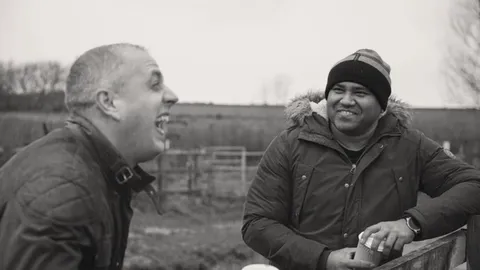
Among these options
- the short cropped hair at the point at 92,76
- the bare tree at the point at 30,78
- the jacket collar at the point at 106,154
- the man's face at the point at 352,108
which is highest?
the short cropped hair at the point at 92,76

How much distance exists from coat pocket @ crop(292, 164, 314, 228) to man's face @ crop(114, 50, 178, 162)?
1012 mm

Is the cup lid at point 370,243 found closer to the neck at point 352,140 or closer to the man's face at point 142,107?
the neck at point 352,140

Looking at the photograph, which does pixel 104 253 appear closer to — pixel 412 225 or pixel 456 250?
pixel 412 225

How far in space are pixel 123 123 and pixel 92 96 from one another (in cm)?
9

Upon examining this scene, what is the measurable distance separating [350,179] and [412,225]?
0.98 feet

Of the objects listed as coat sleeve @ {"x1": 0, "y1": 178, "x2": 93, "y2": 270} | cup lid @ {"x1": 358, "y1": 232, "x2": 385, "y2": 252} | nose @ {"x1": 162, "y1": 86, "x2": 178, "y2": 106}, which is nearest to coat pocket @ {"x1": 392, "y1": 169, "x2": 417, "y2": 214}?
cup lid @ {"x1": 358, "y1": 232, "x2": 385, "y2": 252}

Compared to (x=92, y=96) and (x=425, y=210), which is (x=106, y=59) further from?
(x=425, y=210)

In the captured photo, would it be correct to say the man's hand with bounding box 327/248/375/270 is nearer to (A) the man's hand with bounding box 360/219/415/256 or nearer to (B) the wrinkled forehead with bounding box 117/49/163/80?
(A) the man's hand with bounding box 360/219/415/256

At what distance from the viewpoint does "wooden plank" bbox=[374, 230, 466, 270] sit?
5.05 feet

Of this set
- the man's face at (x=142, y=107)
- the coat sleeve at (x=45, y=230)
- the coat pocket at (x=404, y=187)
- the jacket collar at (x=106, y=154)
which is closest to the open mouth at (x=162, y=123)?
the man's face at (x=142, y=107)

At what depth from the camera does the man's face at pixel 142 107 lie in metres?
1.17

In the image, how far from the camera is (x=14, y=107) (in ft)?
32.3

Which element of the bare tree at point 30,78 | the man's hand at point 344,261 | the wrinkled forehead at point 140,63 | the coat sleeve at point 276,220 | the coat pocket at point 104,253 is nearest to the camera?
the coat pocket at point 104,253

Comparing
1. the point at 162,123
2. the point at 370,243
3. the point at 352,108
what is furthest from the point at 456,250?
the point at 162,123
